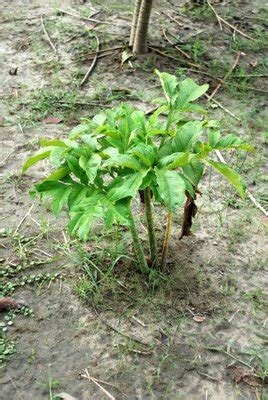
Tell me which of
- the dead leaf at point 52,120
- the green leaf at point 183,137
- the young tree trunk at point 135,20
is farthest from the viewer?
the young tree trunk at point 135,20

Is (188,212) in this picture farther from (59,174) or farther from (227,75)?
(227,75)

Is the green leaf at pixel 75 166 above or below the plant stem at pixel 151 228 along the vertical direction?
above

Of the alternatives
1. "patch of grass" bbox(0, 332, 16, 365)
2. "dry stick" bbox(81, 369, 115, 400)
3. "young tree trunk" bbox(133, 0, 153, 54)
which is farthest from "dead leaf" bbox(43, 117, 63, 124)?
"dry stick" bbox(81, 369, 115, 400)

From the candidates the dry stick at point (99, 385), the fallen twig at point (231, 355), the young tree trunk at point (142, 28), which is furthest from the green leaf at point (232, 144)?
the young tree trunk at point (142, 28)

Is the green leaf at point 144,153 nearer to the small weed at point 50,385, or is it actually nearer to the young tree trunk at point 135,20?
the small weed at point 50,385

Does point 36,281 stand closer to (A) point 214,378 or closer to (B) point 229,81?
(A) point 214,378

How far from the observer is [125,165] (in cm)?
221

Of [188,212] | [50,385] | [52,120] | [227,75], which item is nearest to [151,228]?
[188,212]

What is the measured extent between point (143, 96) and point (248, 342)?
2.53 m

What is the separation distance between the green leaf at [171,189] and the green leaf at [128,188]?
8cm

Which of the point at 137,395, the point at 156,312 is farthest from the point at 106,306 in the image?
the point at 137,395

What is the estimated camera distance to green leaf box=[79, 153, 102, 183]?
2.24m

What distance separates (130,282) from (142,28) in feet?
9.10

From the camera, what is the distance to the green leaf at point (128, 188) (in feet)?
7.21
